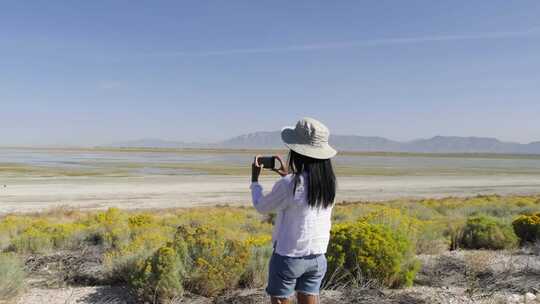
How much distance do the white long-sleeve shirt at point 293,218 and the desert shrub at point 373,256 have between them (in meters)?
2.80

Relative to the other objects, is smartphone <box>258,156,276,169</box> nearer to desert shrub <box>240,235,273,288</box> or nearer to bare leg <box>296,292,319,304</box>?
bare leg <box>296,292,319,304</box>

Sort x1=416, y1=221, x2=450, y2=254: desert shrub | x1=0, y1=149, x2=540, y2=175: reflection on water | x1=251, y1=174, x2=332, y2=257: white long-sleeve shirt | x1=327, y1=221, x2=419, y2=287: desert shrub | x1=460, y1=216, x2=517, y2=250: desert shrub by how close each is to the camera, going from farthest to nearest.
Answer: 1. x1=0, y1=149, x2=540, y2=175: reflection on water
2. x1=460, y1=216, x2=517, y2=250: desert shrub
3. x1=416, y1=221, x2=450, y2=254: desert shrub
4. x1=327, y1=221, x2=419, y2=287: desert shrub
5. x1=251, y1=174, x2=332, y2=257: white long-sleeve shirt

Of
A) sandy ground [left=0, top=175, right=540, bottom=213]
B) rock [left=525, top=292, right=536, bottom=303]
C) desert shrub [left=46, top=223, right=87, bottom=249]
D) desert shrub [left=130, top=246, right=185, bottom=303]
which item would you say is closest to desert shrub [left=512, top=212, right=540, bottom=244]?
rock [left=525, top=292, right=536, bottom=303]

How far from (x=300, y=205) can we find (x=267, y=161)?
1.58 ft

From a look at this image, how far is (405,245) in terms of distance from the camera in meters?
6.12

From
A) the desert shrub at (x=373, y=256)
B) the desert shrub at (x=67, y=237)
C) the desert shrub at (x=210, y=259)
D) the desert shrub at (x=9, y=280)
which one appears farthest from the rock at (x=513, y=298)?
the desert shrub at (x=67, y=237)

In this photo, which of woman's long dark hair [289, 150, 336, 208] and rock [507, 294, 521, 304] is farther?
rock [507, 294, 521, 304]

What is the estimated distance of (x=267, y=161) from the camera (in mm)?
3293

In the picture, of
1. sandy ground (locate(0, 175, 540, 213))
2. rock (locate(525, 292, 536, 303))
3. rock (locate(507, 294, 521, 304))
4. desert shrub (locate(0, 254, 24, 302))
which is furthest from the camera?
sandy ground (locate(0, 175, 540, 213))

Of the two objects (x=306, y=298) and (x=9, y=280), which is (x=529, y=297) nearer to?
(x=306, y=298)

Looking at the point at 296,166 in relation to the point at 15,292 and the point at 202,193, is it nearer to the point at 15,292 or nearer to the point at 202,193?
the point at 15,292

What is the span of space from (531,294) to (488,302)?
35.3 inches

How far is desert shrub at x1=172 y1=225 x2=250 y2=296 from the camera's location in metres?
5.39

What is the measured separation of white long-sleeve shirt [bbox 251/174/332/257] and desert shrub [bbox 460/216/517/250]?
672 cm
